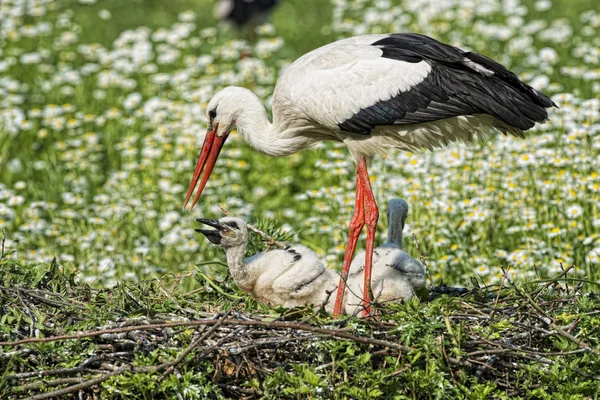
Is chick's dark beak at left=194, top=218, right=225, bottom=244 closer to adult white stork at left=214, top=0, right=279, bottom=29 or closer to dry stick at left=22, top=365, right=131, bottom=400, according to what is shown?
dry stick at left=22, top=365, right=131, bottom=400

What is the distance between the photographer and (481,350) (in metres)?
4.37

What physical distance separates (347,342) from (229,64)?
594 cm

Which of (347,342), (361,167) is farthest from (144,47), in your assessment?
(347,342)

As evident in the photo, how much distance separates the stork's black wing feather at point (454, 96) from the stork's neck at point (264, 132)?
415 millimetres

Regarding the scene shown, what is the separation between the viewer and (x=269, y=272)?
5.10m

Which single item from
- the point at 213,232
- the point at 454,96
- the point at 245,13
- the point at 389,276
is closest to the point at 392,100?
the point at 454,96

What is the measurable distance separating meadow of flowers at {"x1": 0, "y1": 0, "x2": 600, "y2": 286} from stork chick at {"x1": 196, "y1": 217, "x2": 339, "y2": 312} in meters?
0.74

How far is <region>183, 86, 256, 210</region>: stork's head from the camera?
5551mm

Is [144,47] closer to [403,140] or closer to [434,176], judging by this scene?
[434,176]

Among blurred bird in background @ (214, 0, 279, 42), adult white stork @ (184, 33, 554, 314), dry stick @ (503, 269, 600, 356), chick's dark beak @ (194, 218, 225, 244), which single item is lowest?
blurred bird in background @ (214, 0, 279, 42)

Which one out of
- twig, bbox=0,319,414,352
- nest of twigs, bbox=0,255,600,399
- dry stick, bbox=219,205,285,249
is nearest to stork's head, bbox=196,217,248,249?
dry stick, bbox=219,205,285,249

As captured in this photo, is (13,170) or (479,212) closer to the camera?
(479,212)

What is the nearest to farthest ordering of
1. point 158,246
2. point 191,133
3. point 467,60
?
point 467,60 < point 158,246 < point 191,133

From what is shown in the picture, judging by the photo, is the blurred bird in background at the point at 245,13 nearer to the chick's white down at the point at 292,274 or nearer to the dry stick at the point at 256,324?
the chick's white down at the point at 292,274
